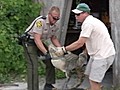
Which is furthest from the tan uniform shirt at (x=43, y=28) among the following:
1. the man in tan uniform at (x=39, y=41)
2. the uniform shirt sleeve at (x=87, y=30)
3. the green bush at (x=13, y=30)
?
the green bush at (x=13, y=30)

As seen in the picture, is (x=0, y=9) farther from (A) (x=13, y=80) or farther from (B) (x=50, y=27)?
(B) (x=50, y=27)

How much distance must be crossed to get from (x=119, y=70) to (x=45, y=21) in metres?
2.13

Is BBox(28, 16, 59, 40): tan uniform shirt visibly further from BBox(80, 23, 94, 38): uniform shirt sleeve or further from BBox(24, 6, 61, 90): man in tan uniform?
BBox(80, 23, 94, 38): uniform shirt sleeve

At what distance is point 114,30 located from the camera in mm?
8711

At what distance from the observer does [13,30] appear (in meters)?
10.4

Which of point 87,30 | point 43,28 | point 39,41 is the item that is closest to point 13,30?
point 43,28

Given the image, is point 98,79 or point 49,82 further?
point 49,82

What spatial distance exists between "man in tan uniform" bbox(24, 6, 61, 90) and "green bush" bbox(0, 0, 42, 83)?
199cm

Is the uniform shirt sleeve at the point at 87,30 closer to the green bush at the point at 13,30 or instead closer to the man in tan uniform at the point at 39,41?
the man in tan uniform at the point at 39,41

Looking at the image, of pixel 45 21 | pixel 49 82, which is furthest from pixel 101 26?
pixel 49 82

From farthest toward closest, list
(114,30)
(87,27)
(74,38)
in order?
(74,38)
(114,30)
(87,27)

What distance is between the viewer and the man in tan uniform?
7.54 m

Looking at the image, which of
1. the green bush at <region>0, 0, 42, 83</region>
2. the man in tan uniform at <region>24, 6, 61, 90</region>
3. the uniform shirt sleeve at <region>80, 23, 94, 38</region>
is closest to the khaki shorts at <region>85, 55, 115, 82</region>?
the uniform shirt sleeve at <region>80, 23, 94, 38</region>

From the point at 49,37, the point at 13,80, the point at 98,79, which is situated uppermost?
the point at 49,37
